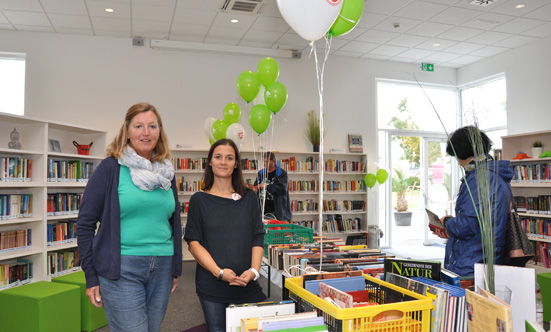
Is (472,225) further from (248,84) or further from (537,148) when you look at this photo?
(537,148)

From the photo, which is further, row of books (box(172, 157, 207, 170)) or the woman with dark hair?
row of books (box(172, 157, 207, 170))

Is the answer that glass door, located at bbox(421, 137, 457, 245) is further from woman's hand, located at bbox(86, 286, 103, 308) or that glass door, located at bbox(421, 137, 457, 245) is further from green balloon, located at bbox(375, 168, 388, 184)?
woman's hand, located at bbox(86, 286, 103, 308)

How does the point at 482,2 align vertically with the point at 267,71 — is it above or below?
above

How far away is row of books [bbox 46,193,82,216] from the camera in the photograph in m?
4.54

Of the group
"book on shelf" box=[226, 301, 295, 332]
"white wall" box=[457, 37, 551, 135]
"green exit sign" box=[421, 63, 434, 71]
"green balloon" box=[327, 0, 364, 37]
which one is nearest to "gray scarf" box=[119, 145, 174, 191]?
"book on shelf" box=[226, 301, 295, 332]

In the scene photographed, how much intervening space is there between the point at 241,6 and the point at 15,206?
384cm

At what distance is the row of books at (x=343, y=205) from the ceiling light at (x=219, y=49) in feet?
9.77

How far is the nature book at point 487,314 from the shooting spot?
1.10m

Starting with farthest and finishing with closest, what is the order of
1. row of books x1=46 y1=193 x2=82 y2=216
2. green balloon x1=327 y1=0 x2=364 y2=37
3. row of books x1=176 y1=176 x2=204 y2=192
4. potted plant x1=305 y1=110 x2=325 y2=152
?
potted plant x1=305 y1=110 x2=325 y2=152
row of books x1=176 y1=176 x2=204 y2=192
row of books x1=46 y1=193 x2=82 y2=216
green balloon x1=327 y1=0 x2=364 y2=37

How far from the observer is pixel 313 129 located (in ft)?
25.0

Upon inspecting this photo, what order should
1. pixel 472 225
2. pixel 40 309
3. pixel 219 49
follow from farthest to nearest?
pixel 219 49 < pixel 40 309 < pixel 472 225

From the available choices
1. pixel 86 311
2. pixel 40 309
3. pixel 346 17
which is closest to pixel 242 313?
pixel 346 17

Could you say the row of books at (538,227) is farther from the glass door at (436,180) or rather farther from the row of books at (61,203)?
the row of books at (61,203)

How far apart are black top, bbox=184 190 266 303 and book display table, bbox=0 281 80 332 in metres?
1.81
